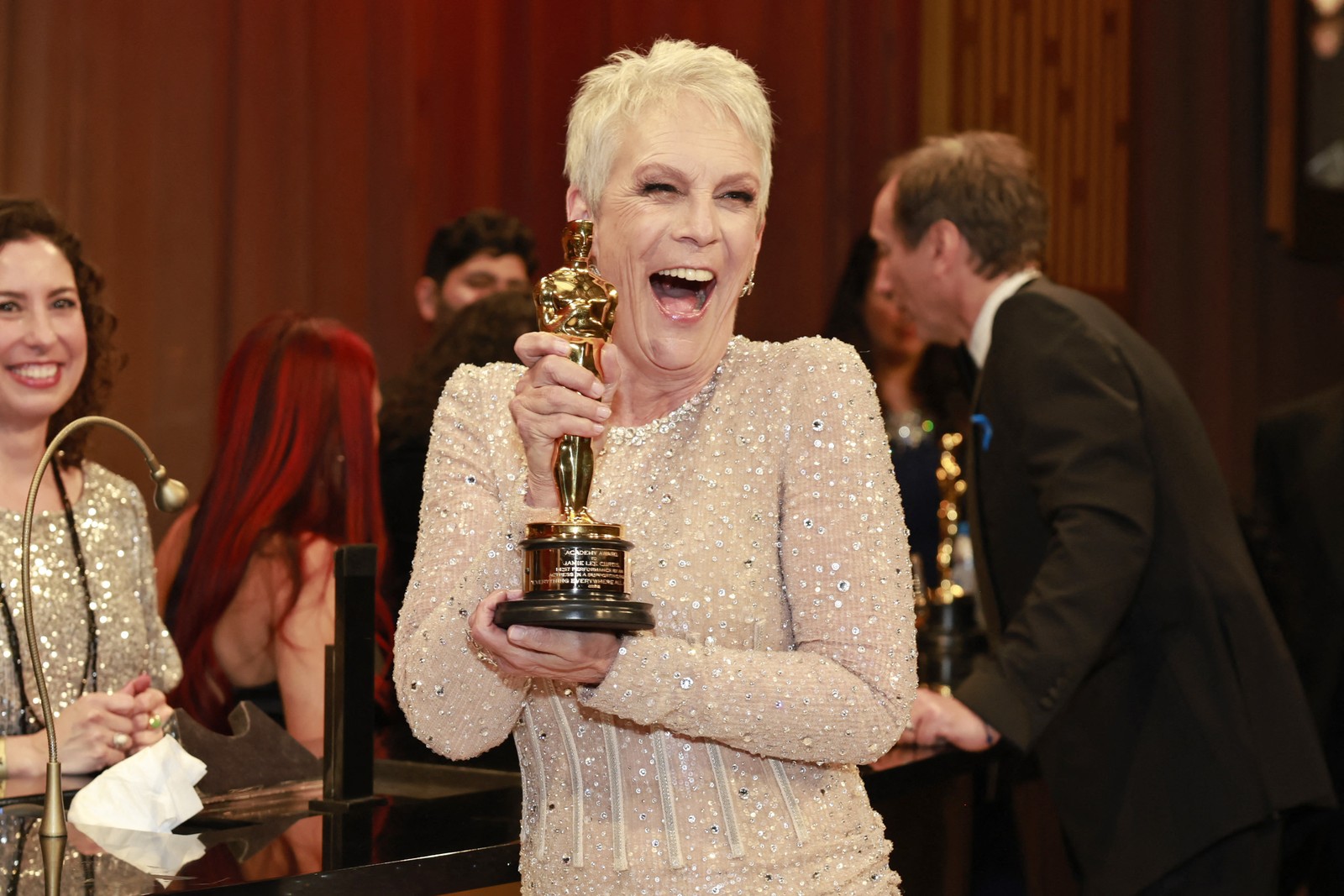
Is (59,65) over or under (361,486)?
over

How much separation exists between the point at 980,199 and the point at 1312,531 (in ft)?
4.42

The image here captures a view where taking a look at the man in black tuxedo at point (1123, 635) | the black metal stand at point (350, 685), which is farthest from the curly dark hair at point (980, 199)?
the black metal stand at point (350, 685)

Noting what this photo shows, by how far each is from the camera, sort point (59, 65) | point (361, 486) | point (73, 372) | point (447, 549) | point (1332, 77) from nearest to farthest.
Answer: point (447, 549), point (73, 372), point (361, 486), point (59, 65), point (1332, 77)

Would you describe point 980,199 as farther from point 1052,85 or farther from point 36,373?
point 1052,85

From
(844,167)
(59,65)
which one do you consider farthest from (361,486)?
(844,167)

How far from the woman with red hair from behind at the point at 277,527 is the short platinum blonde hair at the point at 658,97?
1.60 meters

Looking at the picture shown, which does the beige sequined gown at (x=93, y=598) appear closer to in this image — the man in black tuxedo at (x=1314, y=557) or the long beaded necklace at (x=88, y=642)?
the long beaded necklace at (x=88, y=642)

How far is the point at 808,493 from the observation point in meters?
1.62

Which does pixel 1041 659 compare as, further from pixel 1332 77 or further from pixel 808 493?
pixel 1332 77

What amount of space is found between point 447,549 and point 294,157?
3.78 meters

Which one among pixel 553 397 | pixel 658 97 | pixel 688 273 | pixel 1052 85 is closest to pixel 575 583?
pixel 553 397

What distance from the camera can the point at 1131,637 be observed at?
3.00 meters

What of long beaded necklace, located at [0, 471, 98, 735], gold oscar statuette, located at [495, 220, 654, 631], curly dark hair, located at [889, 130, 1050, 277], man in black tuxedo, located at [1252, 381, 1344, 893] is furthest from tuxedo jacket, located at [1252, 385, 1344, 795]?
gold oscar statuette, located at [495, 220, 654, 631]

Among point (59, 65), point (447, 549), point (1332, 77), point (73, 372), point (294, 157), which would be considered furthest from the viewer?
point (1332, 77)
